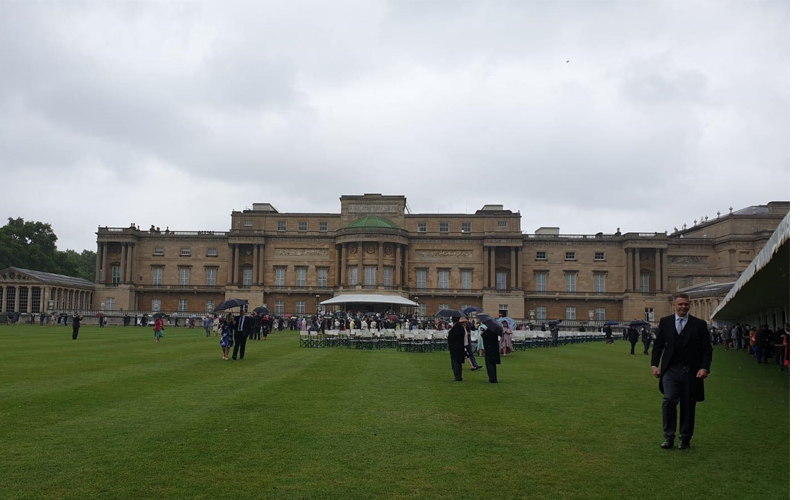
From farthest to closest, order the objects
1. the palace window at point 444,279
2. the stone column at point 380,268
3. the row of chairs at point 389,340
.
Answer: the palace window at point 444,279, the stone column at point 380,268, the row of chairs at point 389,340

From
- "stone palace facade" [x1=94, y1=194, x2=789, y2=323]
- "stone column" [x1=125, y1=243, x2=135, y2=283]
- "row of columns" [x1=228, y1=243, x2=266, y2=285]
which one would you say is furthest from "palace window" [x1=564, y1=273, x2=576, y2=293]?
"stone column" [x1=125, y1=243, x2=135, y2=283]

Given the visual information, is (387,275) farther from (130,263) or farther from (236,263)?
(130,263)

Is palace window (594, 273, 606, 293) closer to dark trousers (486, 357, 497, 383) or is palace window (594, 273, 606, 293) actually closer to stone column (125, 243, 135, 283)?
stone column (125, 243, 135, 283)

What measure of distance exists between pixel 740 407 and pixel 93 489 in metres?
12.1

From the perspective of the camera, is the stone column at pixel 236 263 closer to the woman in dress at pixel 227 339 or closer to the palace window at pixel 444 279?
the palace window at pixel 444 279

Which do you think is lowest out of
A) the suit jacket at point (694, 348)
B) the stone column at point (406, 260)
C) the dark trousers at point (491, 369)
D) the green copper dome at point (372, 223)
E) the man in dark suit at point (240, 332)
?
the dark trousers at point (491, 369)

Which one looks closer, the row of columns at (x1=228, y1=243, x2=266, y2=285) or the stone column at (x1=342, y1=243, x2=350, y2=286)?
the stone column at (x1=342, y1=243, x2=350, y2=286)

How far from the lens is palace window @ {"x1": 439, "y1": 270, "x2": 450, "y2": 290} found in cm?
8419

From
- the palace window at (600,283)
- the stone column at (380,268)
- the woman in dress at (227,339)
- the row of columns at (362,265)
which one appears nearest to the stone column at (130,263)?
the row of columns at (362,265)

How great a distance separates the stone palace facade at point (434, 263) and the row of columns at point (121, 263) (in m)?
0.14

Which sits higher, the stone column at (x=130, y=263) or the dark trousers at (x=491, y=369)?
the stone column at (x=130, y=263)

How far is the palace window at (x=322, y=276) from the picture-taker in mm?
84375

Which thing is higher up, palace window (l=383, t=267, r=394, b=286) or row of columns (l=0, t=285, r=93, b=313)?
palace window (l=383, t=267, r=394, b=286)

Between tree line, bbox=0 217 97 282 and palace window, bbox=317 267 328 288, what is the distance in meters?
37.8
